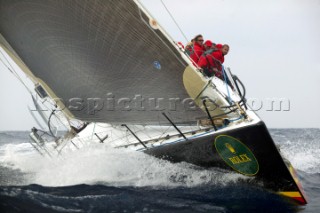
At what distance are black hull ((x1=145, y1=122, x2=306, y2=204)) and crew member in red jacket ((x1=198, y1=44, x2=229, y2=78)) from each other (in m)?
1.81

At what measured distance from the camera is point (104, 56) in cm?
651

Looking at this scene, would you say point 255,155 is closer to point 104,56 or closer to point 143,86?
point 143,86

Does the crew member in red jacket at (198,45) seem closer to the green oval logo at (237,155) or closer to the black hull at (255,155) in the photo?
the black hull at (255,155)

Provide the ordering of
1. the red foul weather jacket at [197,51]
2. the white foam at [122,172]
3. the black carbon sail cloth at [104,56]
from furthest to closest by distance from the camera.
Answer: the red foul weather jacket at [197,51], the white foam at [122,172], the black carbon sail cloth at [104,56]

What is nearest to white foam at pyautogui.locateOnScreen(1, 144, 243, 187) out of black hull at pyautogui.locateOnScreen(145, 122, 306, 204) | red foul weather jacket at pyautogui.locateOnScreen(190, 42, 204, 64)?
black hull at pyautogui.locateOnScreen(145, 122, 306, 204)

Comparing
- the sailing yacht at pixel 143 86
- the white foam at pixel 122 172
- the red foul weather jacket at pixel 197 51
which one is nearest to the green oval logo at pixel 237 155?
the sailing yacht at pixel 143 86

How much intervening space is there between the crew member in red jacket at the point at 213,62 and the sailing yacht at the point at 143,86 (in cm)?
22

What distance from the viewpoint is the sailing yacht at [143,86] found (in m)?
5.62

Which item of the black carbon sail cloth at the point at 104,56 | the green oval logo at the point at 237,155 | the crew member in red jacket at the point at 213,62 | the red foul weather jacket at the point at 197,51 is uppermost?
the black carbon sail cloth at the point at 104,56

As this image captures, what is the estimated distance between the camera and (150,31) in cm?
571

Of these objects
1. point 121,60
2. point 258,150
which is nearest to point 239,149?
point 258,150

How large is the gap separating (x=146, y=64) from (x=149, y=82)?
13.1 inches

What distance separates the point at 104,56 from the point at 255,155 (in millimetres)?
3036

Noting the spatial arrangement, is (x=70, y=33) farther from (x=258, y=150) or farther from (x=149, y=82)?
(x=258, y=150)
